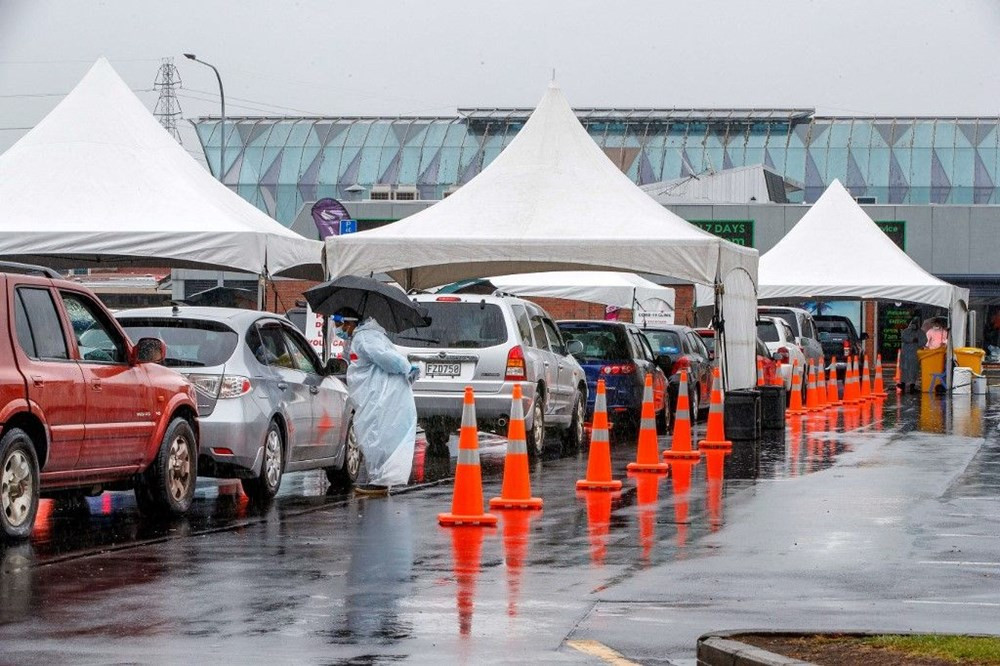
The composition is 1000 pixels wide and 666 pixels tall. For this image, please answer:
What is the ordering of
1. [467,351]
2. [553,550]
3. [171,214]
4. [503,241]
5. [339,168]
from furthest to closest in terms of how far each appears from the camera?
[339,168] < [503,241] < [171,214] < [467,351] < [553,550]

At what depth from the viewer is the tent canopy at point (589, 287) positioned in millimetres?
36312

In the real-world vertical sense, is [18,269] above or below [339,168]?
below

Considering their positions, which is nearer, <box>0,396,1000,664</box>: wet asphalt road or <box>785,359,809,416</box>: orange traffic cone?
<box>0,396,1000,664</box>: wet asphalt road

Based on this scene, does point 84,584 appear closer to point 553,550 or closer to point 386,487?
point 553,550

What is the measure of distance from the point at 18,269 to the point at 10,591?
3244 millimetres

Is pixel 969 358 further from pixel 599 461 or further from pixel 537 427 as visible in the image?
pixel 599 461

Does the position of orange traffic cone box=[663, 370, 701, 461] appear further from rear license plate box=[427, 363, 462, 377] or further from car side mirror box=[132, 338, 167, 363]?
car side mirror box=[132, 338, 167, 363]

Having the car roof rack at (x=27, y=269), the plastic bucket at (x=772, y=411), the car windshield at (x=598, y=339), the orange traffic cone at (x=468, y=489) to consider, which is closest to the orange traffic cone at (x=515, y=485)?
the orange traffic cone at (x=468, y=489)

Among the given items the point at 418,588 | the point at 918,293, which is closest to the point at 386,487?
the point at 418,588

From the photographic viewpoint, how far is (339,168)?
72312mm

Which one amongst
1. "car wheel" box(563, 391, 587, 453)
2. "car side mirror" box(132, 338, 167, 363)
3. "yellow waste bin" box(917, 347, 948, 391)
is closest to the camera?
"car side mirror" box(132, 338, 167, 363)

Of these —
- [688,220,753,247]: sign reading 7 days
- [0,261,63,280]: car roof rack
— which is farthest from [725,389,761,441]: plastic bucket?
[688,220,753,247]: sign reading 7 days

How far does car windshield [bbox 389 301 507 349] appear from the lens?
63.9ft

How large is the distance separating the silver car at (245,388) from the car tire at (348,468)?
0.73 m
